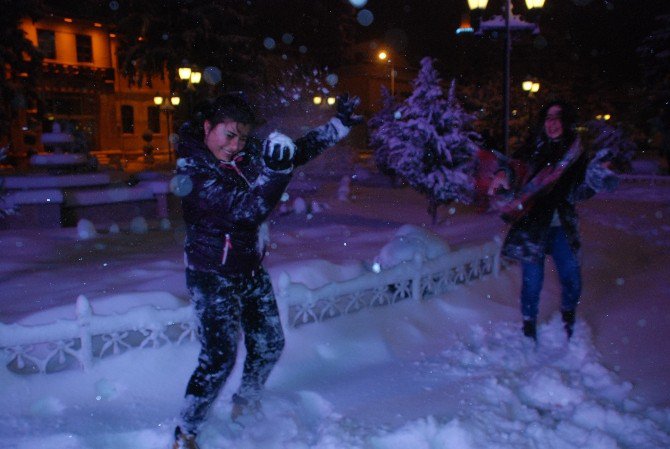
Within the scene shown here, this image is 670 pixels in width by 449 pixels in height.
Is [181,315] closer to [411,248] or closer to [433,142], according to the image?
[411,248]

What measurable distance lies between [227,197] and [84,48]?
39716 mm

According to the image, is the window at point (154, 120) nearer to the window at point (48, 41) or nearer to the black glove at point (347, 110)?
the window at point (48, 41)

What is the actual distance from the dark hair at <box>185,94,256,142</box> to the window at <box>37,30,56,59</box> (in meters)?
37.9

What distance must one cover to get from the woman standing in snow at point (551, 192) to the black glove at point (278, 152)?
2.47 meters

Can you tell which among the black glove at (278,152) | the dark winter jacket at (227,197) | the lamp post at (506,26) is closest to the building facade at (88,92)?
the lamp post at (506,26)

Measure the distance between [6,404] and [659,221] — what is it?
1342 centimetres

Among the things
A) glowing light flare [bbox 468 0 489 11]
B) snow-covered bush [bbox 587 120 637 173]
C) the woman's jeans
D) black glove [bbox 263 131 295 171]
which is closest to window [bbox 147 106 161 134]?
snow-covered bush [bbox 587 120 637 173]

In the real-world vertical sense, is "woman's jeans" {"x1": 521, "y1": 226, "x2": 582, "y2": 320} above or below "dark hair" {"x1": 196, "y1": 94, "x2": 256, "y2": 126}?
below

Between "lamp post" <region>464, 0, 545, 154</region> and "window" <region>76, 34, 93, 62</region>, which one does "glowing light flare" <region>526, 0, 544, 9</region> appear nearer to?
"lamp post" <region>464, 0, 545, 154</region>

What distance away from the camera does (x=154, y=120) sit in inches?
1591

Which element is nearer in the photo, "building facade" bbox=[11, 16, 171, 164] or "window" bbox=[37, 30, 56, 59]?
"building facade" bbox=[11, 16, 171, 164]

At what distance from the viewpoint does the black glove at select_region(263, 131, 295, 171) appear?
8.54ft

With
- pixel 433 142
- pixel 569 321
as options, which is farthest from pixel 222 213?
pixel 433 142

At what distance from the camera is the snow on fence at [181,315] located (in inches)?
143
